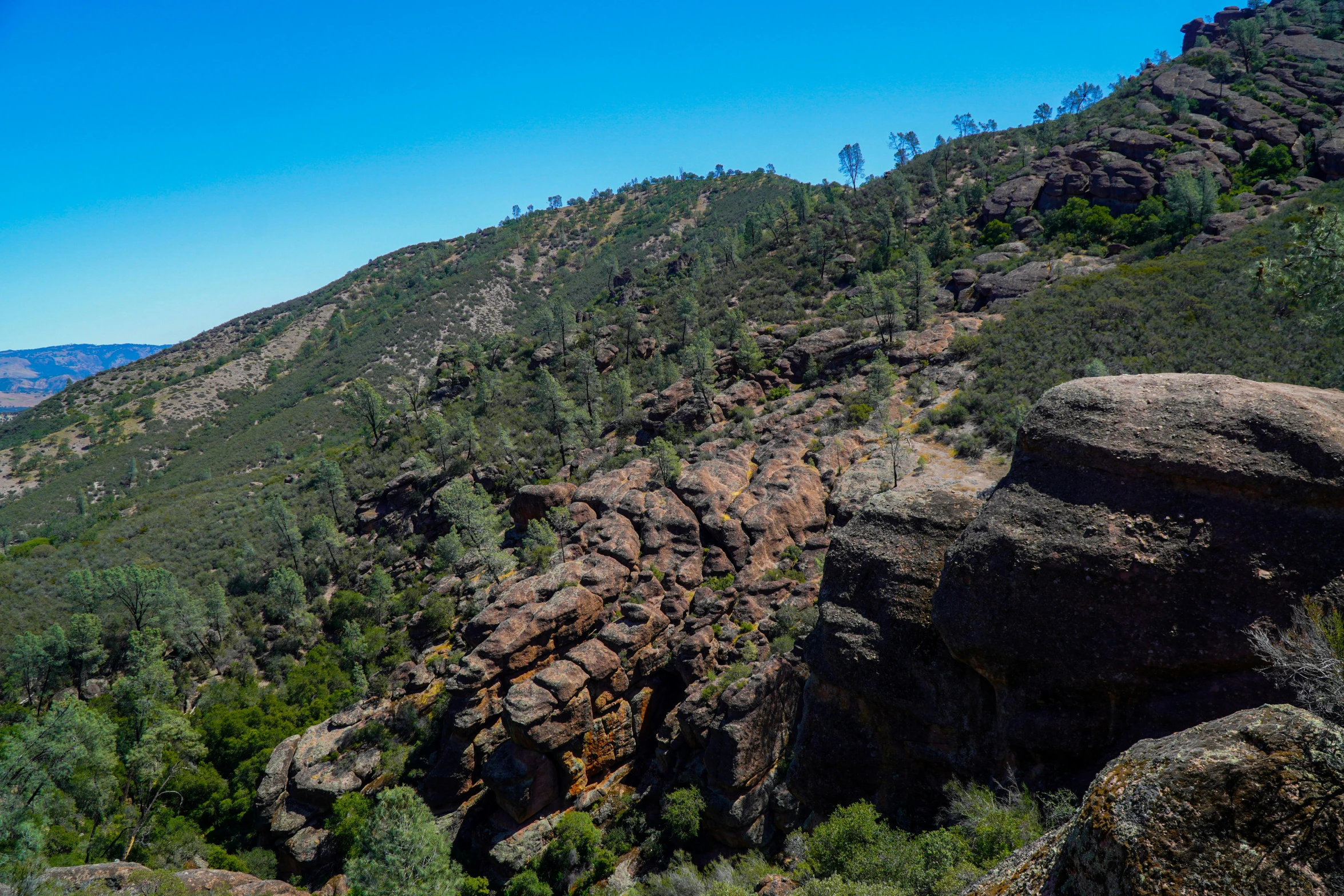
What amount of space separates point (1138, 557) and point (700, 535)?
26.1 meters

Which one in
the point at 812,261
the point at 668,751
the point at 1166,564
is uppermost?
the point at 812,261

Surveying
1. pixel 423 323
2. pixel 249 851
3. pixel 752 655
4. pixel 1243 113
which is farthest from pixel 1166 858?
Result: pixel 423 323

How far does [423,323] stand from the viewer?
14425 centimetres

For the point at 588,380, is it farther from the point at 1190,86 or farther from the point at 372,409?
the point at 1190,86

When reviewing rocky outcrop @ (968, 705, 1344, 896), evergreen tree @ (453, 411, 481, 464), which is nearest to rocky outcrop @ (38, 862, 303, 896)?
rocky outcrop @ (968, 705, 1344, 896)

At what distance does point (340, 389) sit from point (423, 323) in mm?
30577

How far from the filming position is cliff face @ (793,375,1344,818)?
9922 mm

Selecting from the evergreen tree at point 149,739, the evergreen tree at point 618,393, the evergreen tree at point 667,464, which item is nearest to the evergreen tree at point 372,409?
the evergreen tree at point 618,393

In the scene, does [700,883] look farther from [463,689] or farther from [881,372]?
[881,372]

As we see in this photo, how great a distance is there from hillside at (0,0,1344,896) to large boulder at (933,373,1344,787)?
0.16 metres

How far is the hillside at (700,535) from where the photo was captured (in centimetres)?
1583

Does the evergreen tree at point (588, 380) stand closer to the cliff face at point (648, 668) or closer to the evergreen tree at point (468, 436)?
the evergreen tree at point (468, 436)

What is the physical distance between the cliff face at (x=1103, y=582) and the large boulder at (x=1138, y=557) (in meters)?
0.03

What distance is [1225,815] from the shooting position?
4.91 m
